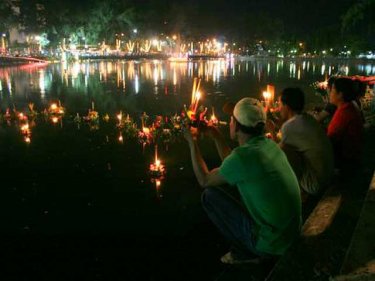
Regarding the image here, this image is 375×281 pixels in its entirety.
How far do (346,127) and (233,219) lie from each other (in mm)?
2184

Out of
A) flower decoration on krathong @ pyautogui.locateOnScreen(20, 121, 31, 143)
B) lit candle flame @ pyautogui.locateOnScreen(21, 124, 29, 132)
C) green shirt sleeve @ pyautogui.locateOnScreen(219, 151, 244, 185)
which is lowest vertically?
flower decoration on krathong @ pyautogui.locateOnScreen(20, 121, 31, 143)

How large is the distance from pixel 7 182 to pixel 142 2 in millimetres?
82504

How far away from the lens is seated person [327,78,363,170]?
15.8 ft

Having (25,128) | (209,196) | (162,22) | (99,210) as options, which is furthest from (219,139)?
(162,22)

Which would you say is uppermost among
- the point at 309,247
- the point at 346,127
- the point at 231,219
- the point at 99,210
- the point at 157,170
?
the point at 346,127

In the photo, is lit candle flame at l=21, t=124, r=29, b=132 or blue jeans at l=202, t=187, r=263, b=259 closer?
blue jeans at l=202, t=187, r=263, b=259

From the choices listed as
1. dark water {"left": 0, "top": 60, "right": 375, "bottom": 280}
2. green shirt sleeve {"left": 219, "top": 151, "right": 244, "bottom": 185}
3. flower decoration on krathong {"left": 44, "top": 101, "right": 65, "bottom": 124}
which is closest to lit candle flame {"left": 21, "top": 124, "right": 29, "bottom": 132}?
dark water {"left": 0, "top": 60, "right": 375, "bottom": 280}

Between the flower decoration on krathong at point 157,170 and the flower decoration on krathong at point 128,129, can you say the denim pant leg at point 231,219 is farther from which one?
the flower decoration on krathong at point 128,129

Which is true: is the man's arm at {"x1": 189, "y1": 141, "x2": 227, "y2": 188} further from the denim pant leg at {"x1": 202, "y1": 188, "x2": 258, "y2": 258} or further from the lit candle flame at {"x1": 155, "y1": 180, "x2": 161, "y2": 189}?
the lit candle flame at {"x1": 155, "y1": 180, "x2": 161, "y2": 189}

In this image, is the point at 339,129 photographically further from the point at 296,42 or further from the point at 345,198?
the point at 296,42

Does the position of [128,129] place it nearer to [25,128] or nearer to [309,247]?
[25,128]

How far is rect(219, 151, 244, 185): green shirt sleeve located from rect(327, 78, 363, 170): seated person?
7.79 ft

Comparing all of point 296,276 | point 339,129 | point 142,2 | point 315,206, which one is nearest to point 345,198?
point 315,206

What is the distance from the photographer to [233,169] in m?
2.91
